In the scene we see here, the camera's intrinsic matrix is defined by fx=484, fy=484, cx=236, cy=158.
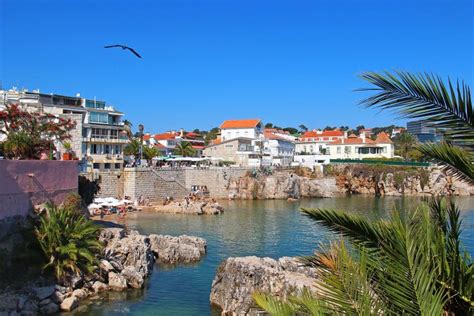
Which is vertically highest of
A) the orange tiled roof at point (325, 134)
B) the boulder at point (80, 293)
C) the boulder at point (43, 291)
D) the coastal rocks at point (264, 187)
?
the orange tiled roof at point (325, 134)

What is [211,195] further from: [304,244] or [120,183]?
[304,244]

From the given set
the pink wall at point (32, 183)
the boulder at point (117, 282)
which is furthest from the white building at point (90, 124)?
the boulder at point (117, 282)

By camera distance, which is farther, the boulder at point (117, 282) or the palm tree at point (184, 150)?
the palm tree at point (184, 150)

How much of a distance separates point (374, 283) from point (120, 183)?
53.1 m

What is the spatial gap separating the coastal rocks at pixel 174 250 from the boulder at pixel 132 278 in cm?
506

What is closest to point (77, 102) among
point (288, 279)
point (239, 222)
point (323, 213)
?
point (239, 222)

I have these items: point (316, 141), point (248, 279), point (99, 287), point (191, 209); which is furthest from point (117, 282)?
point (316, 141)

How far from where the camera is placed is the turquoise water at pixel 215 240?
68.4 feet

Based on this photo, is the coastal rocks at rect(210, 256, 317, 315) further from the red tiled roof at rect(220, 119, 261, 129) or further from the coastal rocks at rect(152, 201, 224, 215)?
the red tiled roof at rect(220, 119, 261, 129)

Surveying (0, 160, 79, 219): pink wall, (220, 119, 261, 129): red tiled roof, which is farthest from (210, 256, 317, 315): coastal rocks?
(220, 119, 261, 129): red tiled roof

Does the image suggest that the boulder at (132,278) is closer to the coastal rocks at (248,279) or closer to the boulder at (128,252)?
the boulder at (128,252)

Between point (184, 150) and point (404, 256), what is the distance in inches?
3385

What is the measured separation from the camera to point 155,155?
7600 centimetres

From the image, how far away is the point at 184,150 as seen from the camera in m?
90.0
